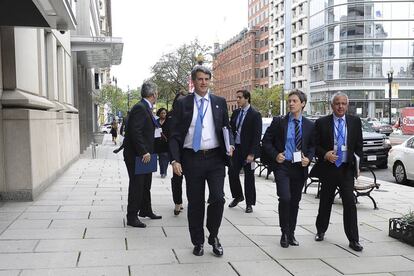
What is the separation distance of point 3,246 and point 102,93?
154 ft

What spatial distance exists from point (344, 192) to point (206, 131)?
6.09 ft

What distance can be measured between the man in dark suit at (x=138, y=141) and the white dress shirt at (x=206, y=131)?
1.23 m

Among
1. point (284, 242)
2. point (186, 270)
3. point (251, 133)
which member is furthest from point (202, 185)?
point (251, 133)

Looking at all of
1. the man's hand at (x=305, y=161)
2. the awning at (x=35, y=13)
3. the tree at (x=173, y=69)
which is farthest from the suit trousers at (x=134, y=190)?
the tree at (x=173, y=69)

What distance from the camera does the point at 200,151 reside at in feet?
16.8

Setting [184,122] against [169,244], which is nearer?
[184,122]

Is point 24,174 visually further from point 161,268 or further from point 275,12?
point 275,12

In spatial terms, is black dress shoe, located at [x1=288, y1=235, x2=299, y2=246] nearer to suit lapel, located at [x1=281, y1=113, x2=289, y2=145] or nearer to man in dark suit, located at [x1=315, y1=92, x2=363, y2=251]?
man in dark suit, located at [x1=315, y1=92, x2=363, y2=251]

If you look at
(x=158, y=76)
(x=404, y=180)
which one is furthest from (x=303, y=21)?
(x=404, y=180)

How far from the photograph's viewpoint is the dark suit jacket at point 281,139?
18.7 ft

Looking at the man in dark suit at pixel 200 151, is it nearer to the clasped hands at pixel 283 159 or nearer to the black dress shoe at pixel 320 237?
the clasped hands at pixel 283 159

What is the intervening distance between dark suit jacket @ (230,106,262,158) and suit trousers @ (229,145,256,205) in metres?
0.15

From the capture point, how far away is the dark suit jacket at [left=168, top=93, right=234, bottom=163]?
516 cm

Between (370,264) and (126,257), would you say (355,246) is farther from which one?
(126,257)
